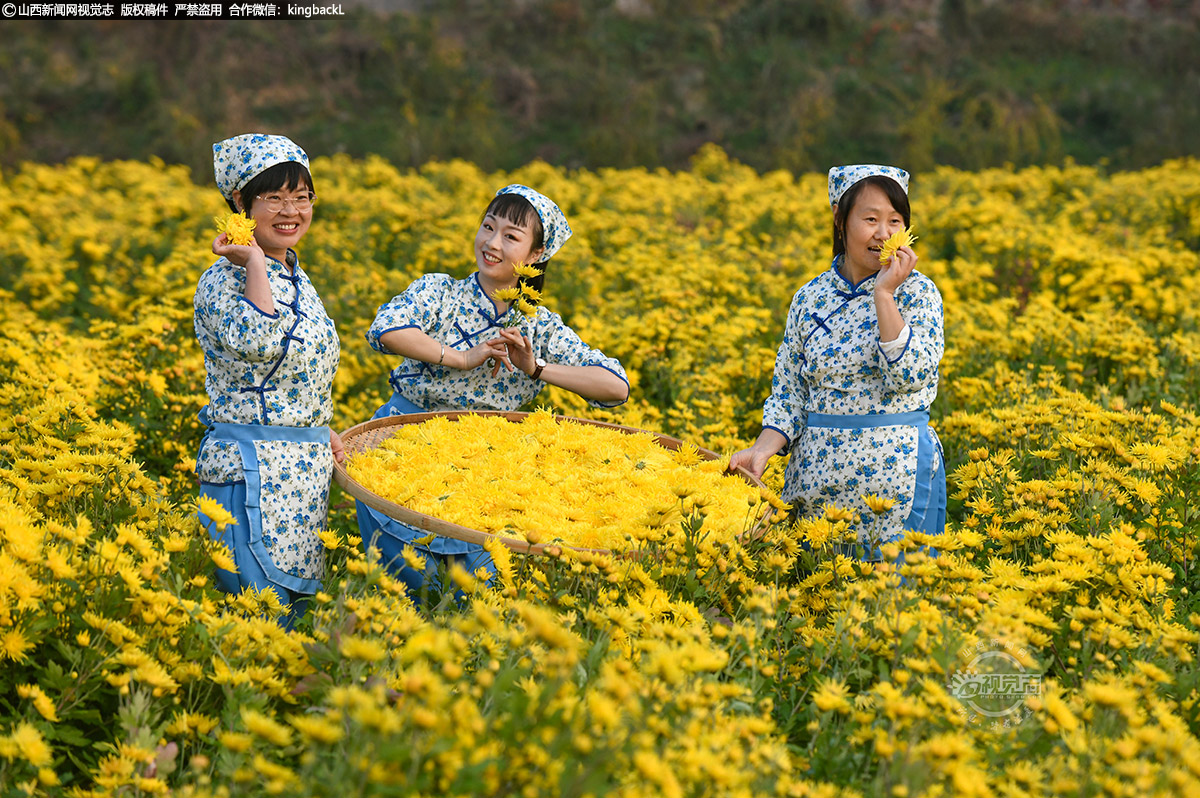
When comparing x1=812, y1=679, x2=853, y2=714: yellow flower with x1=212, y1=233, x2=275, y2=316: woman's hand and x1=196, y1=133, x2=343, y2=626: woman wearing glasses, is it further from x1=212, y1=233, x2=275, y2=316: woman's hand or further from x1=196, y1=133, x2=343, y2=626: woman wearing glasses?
x1=212, y1=233, x2=275, y2=316: woman's hand

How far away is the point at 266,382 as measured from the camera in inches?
111

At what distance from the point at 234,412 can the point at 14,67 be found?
18.5 meters

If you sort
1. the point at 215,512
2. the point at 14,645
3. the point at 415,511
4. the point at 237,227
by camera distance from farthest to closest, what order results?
the point at 237,227 → the point at 415,511 → the point at 215,512 → the point at 14,645

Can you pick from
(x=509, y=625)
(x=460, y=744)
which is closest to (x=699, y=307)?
(x=509, y=625)

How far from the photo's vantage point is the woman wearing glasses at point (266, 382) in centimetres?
274

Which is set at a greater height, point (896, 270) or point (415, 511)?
point (896, 270)

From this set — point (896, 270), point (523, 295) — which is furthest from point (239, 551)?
point (896, 270)

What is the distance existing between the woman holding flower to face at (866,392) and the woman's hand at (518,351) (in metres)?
0.76

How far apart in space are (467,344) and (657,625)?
5.58ft

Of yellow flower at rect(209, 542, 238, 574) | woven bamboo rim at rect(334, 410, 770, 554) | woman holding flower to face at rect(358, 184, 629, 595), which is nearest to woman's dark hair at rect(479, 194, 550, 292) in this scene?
woman holding flower to face at rect(358, 184, 629, 595)

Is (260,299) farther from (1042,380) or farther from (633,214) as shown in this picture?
(633,214)

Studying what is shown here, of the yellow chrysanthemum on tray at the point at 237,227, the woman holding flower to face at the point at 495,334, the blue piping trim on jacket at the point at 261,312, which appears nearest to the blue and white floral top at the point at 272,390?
the blue piping trim on jacket at the point at 261,312

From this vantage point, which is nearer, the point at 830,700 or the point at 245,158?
the point at 830,700

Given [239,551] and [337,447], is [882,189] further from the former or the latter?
[239,551]
